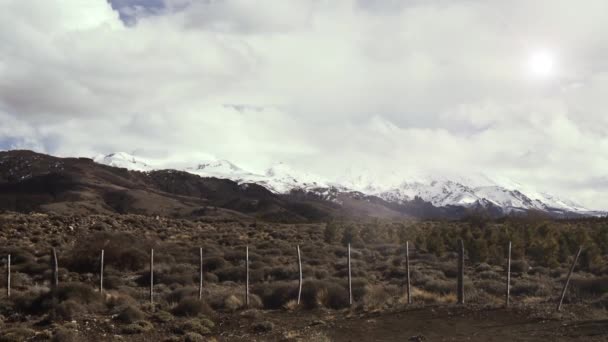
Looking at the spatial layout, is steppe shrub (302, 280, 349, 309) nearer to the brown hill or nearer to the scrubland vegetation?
the scrubland vegetation

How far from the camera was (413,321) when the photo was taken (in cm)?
1833

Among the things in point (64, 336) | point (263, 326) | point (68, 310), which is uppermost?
point (68, 310)

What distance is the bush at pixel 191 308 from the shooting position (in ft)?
63.3

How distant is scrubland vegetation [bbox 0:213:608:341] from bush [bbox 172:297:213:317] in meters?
0.03

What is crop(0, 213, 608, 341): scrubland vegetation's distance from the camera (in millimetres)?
17422

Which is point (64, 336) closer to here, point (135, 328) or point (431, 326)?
point (135, 328)

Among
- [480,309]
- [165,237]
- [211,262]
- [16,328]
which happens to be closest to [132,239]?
[211,262]

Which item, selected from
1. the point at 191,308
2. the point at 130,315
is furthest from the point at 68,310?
the point at 191,308

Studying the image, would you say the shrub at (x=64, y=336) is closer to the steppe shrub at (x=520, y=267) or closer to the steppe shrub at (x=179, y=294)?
the steppe shrub at (x=179, y=294)

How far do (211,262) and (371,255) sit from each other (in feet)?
39.5

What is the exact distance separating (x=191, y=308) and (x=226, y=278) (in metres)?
10.5

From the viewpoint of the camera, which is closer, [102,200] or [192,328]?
[192,328]

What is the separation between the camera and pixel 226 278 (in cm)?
2988

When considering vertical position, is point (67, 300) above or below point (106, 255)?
below
